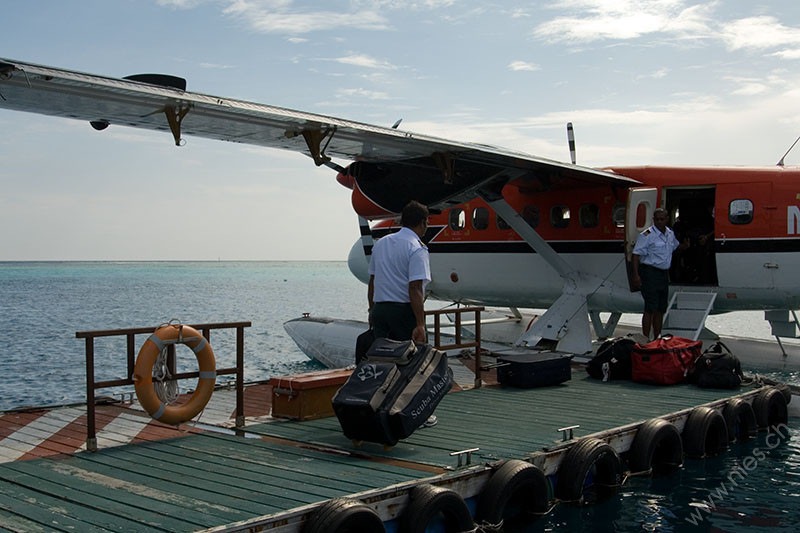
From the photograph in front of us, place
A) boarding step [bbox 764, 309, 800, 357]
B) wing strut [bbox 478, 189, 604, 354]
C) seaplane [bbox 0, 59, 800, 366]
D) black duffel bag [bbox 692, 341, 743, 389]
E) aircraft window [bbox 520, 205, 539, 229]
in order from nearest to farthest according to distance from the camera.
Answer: seaplane [bbox 0, 59, 800, 366]
black duffel bag [bbox 692, 341, 743, 389]
wing strut [bbox 478, 189, 604, 354]
boarding step [bbox 764, 309, 800, 357]
aircraft window [bbox 520, 205, 539, 229]

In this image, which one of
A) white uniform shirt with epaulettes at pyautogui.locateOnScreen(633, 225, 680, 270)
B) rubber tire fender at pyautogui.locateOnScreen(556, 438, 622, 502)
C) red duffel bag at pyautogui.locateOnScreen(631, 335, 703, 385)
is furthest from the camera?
white uniform shirt with epaulettes at pyautogui.locateOnScreen(633, 225, 680, 270)

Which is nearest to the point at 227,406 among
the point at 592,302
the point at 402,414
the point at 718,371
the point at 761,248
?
the point at 402,414

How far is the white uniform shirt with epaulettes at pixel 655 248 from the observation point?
444 inches

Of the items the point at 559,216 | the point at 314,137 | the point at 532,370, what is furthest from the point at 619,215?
the point at 314,137

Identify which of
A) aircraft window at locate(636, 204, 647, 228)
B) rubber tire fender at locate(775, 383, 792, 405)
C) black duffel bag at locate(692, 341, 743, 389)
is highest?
aircraft window at locate(636, 204, 647, 228)

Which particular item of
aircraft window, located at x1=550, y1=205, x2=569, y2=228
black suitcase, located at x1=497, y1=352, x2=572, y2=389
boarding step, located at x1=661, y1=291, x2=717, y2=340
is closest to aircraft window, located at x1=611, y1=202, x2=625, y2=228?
aircraft window, located at x1=550, y1=205, x2=569, y2=228

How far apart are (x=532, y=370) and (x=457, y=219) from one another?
5.70 m

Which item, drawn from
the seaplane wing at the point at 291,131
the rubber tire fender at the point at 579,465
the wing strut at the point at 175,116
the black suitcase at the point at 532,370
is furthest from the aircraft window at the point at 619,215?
the wing strut at the point at 175,116

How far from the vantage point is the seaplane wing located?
262 inches

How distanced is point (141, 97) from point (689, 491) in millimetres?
6043

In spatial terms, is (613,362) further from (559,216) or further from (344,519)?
(344,519)

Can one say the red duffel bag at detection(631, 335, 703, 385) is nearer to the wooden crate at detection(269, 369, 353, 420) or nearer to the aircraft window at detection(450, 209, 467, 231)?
the wooden crate at detection(269, 369, 353, 420)

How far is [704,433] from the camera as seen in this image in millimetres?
8312

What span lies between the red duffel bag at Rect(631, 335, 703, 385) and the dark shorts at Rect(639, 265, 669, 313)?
1.28 meters
